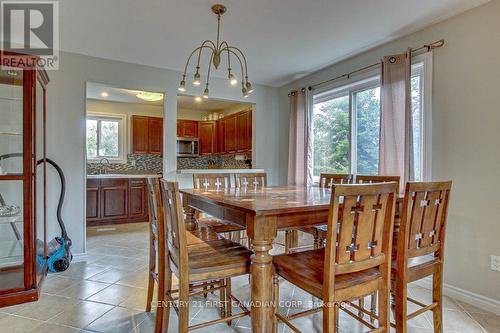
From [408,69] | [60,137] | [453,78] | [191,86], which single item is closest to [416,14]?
[408,69]

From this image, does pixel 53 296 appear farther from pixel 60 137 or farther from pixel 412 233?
pixel 412 233

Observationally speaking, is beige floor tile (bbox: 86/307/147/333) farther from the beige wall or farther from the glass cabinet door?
the beige wall

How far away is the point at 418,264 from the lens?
163 centimetres

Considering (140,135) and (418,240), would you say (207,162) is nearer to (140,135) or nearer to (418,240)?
(140,135)

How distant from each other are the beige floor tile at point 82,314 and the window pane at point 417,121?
2940mm

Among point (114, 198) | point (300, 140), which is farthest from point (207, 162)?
point (300, 140)

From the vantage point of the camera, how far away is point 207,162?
6953 mm

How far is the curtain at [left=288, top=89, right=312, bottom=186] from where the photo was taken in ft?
13.3

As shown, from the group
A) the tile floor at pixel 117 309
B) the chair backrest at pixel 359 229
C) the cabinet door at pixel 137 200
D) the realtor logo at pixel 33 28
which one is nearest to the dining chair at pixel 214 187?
the tile floor at pixel 117 309

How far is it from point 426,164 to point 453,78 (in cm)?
78

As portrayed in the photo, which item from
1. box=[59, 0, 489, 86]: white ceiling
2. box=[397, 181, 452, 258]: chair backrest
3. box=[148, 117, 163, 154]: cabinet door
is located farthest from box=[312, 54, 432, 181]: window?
box=[148, 117, 163, 154]: cabinet door

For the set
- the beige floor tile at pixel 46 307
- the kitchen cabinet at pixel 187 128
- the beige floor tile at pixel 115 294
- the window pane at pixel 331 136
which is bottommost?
the beige floor tile at pixel 46 307

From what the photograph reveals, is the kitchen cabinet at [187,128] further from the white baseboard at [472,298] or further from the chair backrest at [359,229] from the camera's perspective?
the chair backrest at [359,229]

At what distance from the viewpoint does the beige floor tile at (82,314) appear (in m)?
1.96
